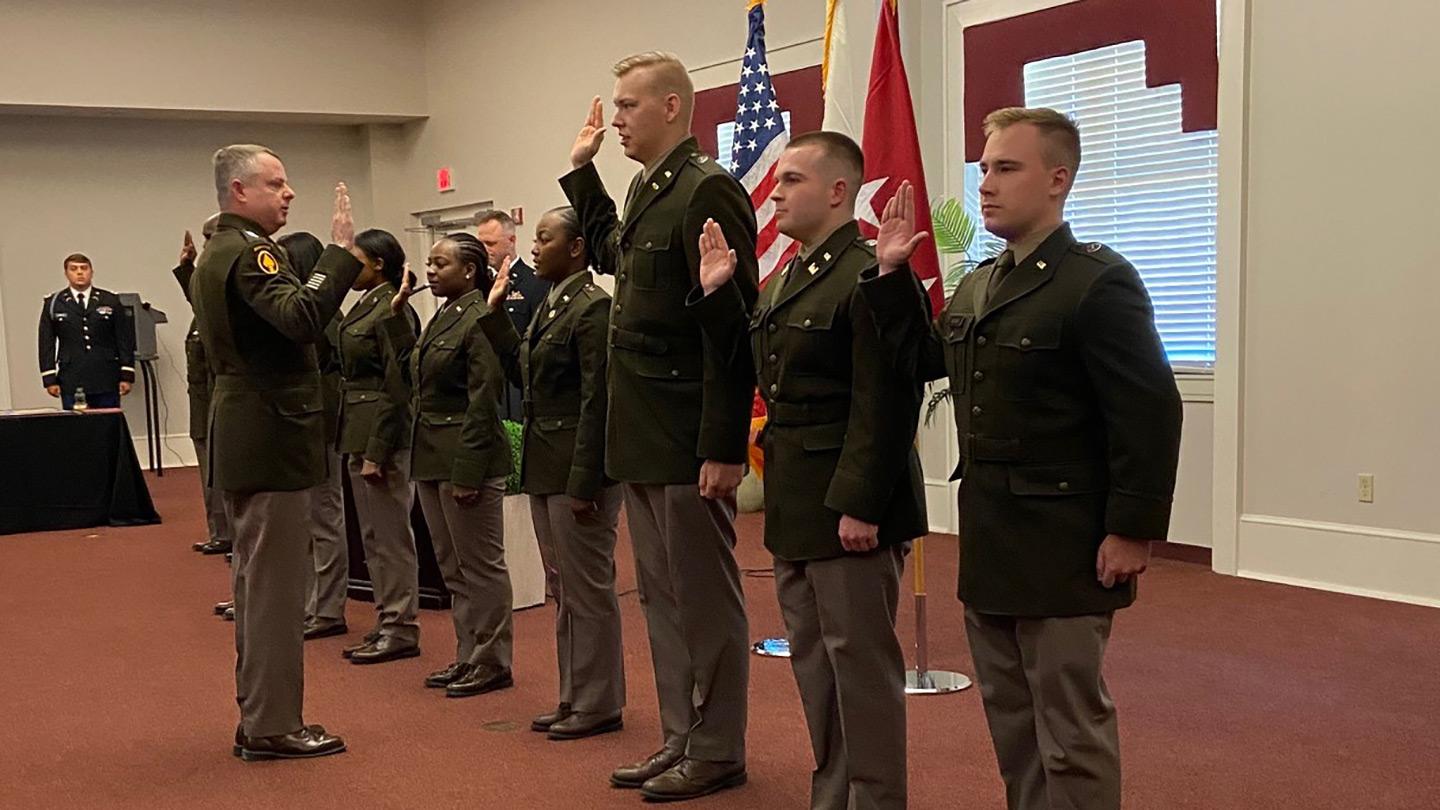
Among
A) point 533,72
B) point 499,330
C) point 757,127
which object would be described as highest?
point 533,72

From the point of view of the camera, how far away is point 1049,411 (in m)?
2.29

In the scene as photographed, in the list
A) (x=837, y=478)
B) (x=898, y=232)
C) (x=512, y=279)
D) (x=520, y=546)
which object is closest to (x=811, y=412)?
(x=837, y=478)

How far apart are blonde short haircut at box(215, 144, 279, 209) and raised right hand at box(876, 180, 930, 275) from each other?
6.63 ft

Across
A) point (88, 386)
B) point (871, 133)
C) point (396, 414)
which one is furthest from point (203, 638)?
point (88, 386)

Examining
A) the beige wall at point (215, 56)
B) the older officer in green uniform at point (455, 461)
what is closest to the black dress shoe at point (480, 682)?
the older officer in green uniform at point (455, 461)

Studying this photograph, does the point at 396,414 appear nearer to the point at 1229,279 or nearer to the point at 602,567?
the point at 602,567

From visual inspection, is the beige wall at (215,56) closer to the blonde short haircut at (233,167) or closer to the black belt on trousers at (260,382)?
the blonde short haircut at (233,167)

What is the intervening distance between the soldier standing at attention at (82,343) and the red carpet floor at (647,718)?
5.22 metres

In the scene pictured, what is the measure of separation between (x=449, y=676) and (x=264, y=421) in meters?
1.24

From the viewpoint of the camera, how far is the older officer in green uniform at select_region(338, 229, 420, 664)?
4891 millimetres

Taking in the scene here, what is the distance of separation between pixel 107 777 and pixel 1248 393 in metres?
4.64

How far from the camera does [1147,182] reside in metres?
6.43

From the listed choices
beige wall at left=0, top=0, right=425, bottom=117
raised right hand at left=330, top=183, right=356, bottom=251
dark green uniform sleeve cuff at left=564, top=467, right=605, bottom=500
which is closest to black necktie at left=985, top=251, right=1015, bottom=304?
dark green uniform sleeve cuff at left=564, top=467, right=605, bottom=500

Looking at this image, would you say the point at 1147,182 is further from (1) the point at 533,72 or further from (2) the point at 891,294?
(1) the point at 533,72
